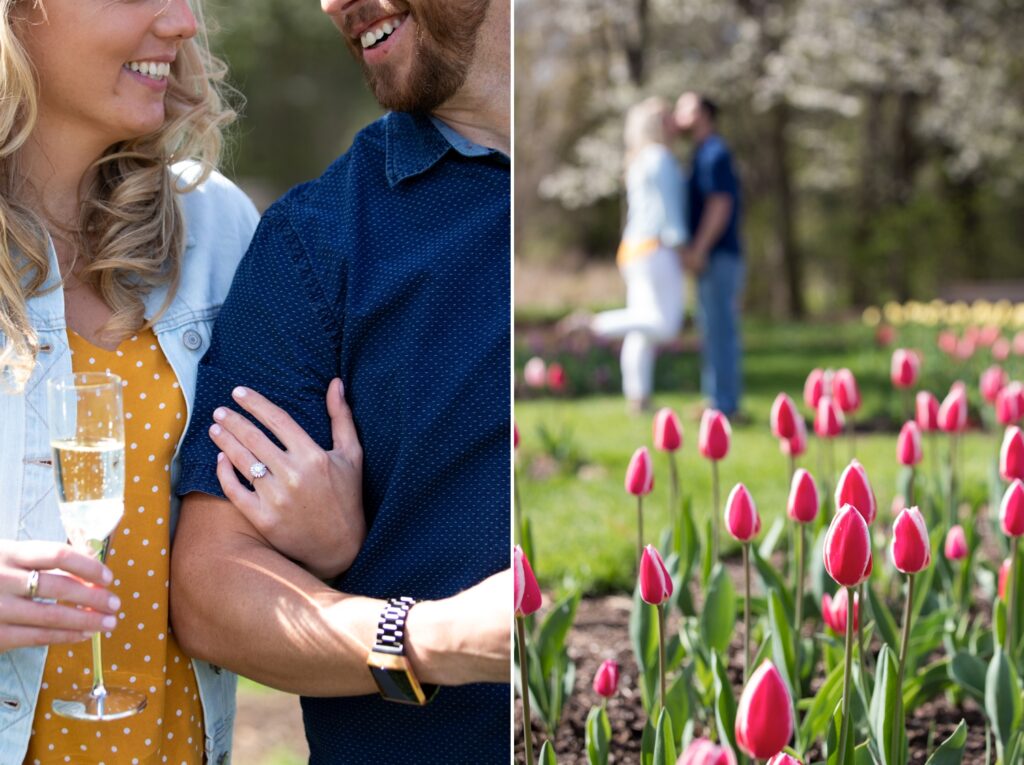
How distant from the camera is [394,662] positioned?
64.0 inches

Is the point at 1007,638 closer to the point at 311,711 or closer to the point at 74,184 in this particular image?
the point at 311,711

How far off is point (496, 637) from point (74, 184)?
83cm

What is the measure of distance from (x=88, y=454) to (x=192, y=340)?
0.35 m

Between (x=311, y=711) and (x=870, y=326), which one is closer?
(x=311, y=711)

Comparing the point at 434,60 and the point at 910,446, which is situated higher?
the point at 434,60

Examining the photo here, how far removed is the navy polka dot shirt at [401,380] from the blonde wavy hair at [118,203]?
0.13m

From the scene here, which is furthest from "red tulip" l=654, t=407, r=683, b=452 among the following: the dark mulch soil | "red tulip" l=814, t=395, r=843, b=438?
the dark mulch soil

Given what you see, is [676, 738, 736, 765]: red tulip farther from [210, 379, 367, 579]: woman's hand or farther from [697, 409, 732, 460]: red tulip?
[697, 409, 732, 460]: red tulip

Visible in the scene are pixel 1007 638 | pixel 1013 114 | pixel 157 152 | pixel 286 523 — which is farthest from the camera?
pixel 1013 114

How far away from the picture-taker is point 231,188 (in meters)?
2.09

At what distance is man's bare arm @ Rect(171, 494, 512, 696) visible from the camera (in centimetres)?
162

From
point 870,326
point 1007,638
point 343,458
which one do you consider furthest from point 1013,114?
point 343,458

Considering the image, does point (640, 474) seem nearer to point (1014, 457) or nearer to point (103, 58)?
point (1014, 457)

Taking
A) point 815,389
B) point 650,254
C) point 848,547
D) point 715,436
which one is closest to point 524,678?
point 848,547
